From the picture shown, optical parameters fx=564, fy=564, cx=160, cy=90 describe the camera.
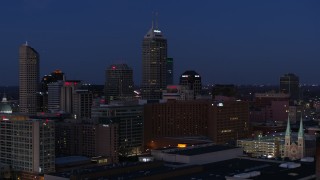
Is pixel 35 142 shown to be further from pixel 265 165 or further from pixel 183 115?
pixel 183 115

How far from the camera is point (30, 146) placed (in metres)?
89.4

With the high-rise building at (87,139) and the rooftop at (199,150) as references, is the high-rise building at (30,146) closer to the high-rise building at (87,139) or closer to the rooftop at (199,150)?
the high-rise building at (87,139)

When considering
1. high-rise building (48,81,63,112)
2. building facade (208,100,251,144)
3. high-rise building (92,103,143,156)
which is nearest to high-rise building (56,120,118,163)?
high-rise building (92,103,143,156)

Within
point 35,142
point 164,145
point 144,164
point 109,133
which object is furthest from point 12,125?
point 164,145

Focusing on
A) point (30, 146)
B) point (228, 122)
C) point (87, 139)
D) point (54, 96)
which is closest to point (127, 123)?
point (87, 139)

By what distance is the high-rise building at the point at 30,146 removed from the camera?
289ft

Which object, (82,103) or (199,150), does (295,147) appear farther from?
(82,103)

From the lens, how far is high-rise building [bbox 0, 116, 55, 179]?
88.2 m

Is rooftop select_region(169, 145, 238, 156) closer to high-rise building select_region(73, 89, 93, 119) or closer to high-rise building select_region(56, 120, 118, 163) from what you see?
high-rise building select_region(56, 120, 118, 163)

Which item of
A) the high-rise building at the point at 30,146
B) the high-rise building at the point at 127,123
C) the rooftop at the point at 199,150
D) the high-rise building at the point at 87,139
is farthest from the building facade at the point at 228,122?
the high-rise building at the point at 30,146

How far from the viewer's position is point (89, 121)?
117875mm

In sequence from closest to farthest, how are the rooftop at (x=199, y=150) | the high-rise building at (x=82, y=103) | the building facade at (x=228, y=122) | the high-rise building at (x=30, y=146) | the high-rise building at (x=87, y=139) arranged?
1. the rooftop at (x=199, y=150)
2. the high-rise building at (x=30, y=146)
3. the high-rise building at (x=87, y=139)
4. the building facade at (x=228, y=122)
5. the high-rise building at (x=82, y=103)

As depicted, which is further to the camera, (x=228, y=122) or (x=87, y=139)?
(x=228, y=122)

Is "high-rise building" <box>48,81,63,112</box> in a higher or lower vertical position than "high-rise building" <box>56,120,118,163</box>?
higher
